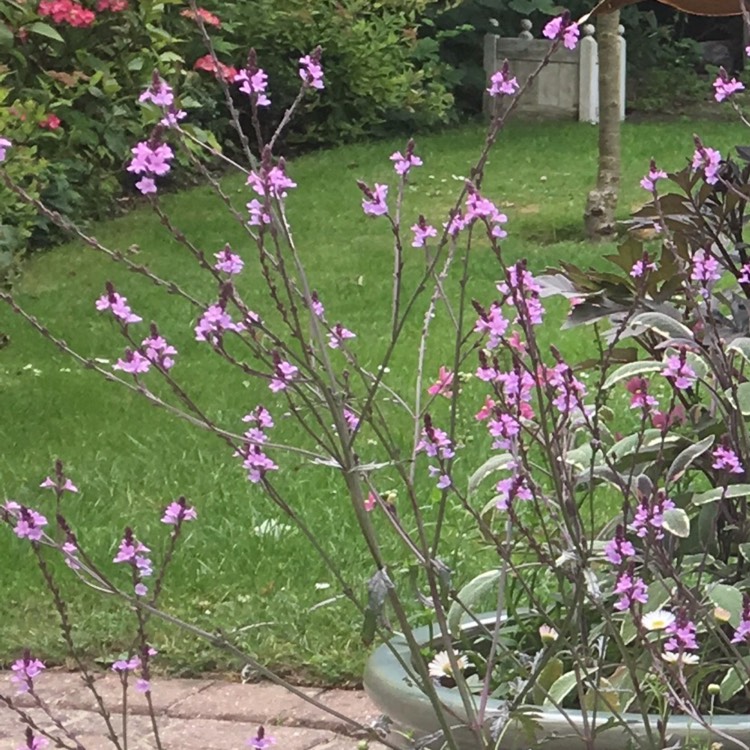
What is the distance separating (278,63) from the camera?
37.8ft

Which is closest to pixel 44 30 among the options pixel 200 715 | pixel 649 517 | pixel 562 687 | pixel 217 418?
pixel 217 418

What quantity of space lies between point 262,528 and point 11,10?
A: 16.2 feet

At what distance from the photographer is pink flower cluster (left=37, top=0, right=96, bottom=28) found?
7918mm

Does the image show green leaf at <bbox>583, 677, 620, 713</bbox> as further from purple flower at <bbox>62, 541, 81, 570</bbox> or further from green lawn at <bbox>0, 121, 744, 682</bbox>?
purple flower at <bbox>62, 541, 81, 570</bbox>

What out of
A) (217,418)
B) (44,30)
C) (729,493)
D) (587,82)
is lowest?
(587,82)

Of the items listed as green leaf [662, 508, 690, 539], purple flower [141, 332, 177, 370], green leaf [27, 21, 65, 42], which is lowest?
green leaf [27, 21, 65, 42]

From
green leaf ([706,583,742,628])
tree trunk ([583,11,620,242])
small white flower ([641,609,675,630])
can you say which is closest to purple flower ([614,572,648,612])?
small white flower ([641,609,675,630])

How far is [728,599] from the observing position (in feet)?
6.79

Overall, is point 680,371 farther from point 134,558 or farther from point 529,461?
point 134,558

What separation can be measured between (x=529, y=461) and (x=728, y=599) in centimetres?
45

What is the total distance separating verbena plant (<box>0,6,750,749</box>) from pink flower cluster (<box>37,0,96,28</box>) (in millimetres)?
5440

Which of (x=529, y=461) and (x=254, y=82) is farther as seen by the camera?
(x=529, y=461)

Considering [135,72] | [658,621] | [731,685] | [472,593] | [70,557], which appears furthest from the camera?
[135,72]

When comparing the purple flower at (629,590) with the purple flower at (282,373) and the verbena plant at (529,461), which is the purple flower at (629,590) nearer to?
the verbena plant at (529,461)
